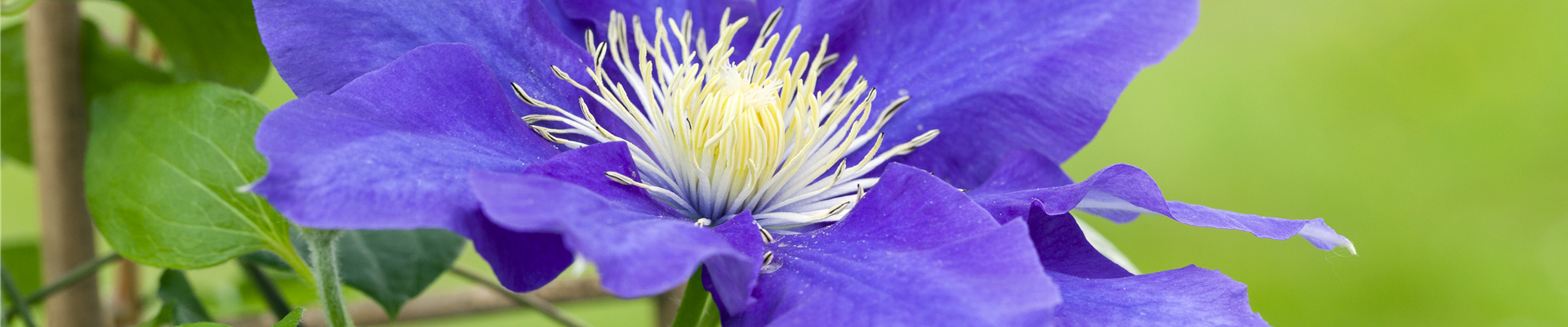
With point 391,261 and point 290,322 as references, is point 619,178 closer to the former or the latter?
point 290,322

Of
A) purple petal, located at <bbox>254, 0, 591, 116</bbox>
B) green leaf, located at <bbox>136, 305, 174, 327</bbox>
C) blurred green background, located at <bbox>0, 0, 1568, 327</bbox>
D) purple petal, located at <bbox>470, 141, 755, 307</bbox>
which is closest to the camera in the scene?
purple petal, located at <bbox>470, 141, 755, 307</bbox>

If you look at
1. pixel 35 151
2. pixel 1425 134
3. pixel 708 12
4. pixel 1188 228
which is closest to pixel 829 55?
pixel 708 12

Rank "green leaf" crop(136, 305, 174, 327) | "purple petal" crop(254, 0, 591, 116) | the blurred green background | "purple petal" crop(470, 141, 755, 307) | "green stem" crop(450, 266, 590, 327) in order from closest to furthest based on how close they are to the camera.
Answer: "purple petal" crop(470, 141, 755, 307)
"purple petal" crop(254, 0, 591, 116)
"green leaf" crop(136, 305, 174, 327)
"green stem" crop(450, 266, 590, 327)
the blurred green background

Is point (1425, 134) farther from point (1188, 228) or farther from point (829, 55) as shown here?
point (829, 55)

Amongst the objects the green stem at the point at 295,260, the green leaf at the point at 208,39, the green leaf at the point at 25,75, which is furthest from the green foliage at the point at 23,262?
the green stem at the point at 295,260

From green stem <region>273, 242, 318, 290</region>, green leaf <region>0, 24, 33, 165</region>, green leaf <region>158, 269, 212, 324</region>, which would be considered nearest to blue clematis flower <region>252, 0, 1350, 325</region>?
green stem <region>273, 242, 318, 290</region>

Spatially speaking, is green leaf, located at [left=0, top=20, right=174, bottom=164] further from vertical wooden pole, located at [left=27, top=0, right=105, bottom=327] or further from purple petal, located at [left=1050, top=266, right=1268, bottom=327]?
purple petal, located at [left=1050, top=266, right=1268, bottom=327]

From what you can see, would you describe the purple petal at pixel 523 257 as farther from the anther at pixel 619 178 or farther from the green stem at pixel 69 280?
the green stem at pixel 69 280

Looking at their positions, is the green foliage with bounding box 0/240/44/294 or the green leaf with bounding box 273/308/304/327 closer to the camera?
the green leaf with bounding box 273/308/304/327
